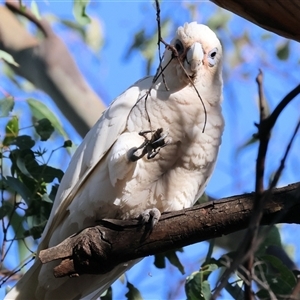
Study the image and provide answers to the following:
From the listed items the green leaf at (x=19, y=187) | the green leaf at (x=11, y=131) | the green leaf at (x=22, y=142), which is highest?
the green leaf at (x=11, y=131)

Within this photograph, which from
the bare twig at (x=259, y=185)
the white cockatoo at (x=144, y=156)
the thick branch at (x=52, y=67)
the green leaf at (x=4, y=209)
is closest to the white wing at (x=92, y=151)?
the white cockatoo at (x=144, y=156)

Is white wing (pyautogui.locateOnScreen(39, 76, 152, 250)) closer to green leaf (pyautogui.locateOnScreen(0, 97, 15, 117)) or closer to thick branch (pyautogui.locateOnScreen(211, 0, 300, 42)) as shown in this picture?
green leaf (pyautogui.locateOnScreen(0, 97, 15, 117))

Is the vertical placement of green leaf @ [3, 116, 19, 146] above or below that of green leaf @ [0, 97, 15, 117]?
below


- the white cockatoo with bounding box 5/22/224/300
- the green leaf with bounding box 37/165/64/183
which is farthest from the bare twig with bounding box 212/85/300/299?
the green leaf with bounding box 37/165/64/183

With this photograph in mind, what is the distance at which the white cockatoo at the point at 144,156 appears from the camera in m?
2.20

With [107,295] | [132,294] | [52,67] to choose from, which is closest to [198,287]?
[132,294]

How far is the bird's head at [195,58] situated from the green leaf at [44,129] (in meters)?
0.57

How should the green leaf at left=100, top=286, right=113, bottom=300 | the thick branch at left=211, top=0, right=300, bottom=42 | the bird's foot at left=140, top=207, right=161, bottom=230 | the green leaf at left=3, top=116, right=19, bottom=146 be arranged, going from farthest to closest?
the green leaf at left=100, top=286, right=113, bottom=300 < the green leaf at left=3, top=116, right=19, bottom=146 < the bird's foot at left=140, top=207, right=161, bottom=230 < the thick branch at left=211, top=0, right=300, bottom=42

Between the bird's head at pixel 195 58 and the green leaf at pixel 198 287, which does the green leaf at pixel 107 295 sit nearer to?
the green leaf at pixel 198 287

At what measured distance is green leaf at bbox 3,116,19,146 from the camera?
8.30ft

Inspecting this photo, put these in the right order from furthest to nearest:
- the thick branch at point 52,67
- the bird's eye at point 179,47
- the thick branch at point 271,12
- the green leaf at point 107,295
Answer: the thick branch at point 52,67 < the green leaf at point 107,295 < the bird's eye at point 179,47 < the thick branch at point 271,12

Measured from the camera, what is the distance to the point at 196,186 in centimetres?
237

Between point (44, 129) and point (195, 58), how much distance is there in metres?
0.74

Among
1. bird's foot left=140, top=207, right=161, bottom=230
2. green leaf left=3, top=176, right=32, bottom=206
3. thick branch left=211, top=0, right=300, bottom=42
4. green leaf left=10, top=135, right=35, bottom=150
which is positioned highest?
green leaf left=10, top=135, right=35, bottom=150
